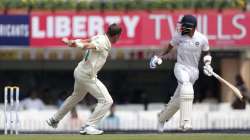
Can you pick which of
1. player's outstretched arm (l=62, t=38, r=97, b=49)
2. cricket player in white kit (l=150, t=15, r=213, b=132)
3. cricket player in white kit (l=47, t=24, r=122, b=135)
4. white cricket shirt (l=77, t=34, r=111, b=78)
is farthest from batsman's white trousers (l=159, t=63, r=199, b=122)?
player's outstretched arm (l=62, t=38, r=97, b=49)

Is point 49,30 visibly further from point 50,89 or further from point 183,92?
point 183,92

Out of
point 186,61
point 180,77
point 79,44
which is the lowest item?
point 180,77

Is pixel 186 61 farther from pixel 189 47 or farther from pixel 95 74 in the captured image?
pixel 95 74

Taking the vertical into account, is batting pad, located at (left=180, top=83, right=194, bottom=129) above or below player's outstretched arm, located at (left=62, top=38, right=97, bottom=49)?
below

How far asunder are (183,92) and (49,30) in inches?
468

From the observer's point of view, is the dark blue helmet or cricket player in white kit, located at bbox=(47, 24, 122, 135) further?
the dark blue helmet

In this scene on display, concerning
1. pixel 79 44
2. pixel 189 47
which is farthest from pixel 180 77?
pixel 79 44

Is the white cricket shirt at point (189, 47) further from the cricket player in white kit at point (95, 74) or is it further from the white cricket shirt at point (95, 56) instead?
the white cricket shirt at point (95, 56)

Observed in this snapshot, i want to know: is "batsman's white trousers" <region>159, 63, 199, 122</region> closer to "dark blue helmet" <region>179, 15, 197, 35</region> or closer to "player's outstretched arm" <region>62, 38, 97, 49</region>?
"dark blue helmet" <region>179, 15, 197, 35</region>

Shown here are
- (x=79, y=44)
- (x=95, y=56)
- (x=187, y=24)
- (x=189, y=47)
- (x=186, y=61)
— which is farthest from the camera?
(x=186, y=61)

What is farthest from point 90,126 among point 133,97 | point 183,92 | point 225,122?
point 133,97

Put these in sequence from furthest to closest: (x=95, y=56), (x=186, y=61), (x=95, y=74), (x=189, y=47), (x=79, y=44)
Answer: (x=186, y=61) < (x=189, y=47) < (x=95, y=74) < (x=95, y=56) < (x=79, y=44)

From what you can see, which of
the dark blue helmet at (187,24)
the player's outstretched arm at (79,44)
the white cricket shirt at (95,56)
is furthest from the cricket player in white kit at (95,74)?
the dark blue helmet at (187,24)
